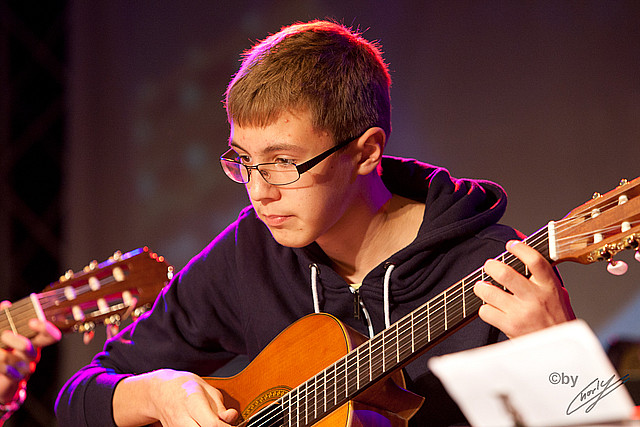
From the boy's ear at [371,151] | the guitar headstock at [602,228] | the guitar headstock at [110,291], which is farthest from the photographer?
the guitar headstock at [110,291]

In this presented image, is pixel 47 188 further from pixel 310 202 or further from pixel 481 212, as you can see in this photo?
pixel 481 212

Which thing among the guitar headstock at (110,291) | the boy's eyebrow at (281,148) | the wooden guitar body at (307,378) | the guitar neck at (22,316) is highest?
the boy's eyebrow at (281,148)

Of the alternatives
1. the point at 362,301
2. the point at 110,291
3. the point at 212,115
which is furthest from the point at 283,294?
the point at 212,115

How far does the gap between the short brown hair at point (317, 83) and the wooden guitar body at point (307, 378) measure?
489 millimetres

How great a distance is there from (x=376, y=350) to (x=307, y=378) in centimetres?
21

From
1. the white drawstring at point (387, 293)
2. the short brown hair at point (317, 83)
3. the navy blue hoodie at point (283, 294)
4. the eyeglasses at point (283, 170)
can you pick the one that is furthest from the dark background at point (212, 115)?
the eyeglasses at point (283, 170)

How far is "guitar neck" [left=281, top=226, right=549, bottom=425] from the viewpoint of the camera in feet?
4.43

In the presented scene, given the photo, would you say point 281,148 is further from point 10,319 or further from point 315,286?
Answer: point 10,319

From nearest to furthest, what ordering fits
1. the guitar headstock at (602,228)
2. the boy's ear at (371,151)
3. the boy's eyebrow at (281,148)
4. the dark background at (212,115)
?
the guitar headstock at (602,228)
the boy's eyebrow at (281,148)
the boy's ear at (371,151)
the dark background at (212,115)

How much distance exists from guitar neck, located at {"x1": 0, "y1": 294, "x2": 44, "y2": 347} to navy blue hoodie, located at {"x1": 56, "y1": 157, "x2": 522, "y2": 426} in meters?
0.32

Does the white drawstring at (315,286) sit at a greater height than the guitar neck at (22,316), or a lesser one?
lesser

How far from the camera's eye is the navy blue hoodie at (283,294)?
5.29ft

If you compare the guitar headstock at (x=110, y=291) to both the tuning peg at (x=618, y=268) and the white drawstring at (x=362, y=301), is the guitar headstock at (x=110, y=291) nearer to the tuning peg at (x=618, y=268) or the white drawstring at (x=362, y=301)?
the white drawstring at (x=362, y=301)

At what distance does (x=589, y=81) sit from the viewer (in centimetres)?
232
